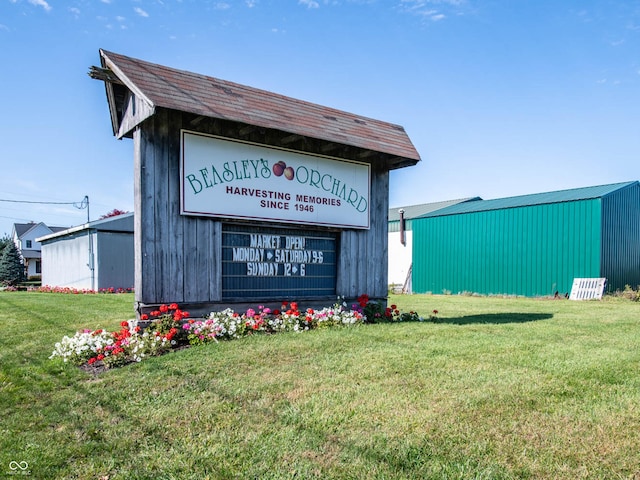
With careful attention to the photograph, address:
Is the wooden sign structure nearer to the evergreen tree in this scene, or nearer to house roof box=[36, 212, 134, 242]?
house roof box=[36, 212, 134, 242]

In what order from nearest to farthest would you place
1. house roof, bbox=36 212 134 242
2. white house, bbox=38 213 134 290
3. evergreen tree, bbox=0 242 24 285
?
1. house roof, bbox=36 212 134 242
2. white house, bbox=38 213 134 290
3. evergreen tree, bbox=0 242 24 285

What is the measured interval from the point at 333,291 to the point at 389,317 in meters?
1.16

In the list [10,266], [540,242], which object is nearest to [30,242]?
[10,266]

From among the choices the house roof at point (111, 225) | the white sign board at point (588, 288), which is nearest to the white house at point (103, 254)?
the house roof at point (111, 225)

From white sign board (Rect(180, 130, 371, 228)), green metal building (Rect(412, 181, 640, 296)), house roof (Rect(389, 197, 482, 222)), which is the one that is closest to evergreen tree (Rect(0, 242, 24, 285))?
house roof (Rect(389, 197, 482, 222))

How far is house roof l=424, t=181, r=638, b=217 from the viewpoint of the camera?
741 inches

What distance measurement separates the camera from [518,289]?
20.4 meters

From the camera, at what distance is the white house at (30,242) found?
185 feet

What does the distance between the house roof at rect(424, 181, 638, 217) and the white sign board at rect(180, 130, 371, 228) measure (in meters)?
13.1

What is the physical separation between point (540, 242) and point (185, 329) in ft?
55.4

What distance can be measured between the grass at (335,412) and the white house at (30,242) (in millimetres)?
57802

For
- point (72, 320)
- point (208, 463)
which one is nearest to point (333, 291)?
point (72, 320)

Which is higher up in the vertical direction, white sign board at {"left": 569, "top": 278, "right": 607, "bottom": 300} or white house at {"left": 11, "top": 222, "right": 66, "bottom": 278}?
white house at {"left": 11, "top": 222, "right": 66, "bottom": 278}

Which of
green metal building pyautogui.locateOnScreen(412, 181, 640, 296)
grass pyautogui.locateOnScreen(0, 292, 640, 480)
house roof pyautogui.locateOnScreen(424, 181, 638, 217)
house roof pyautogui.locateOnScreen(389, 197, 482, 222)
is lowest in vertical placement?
grass pyautogui.locateOnScreen(0, 292, 640, 480)
